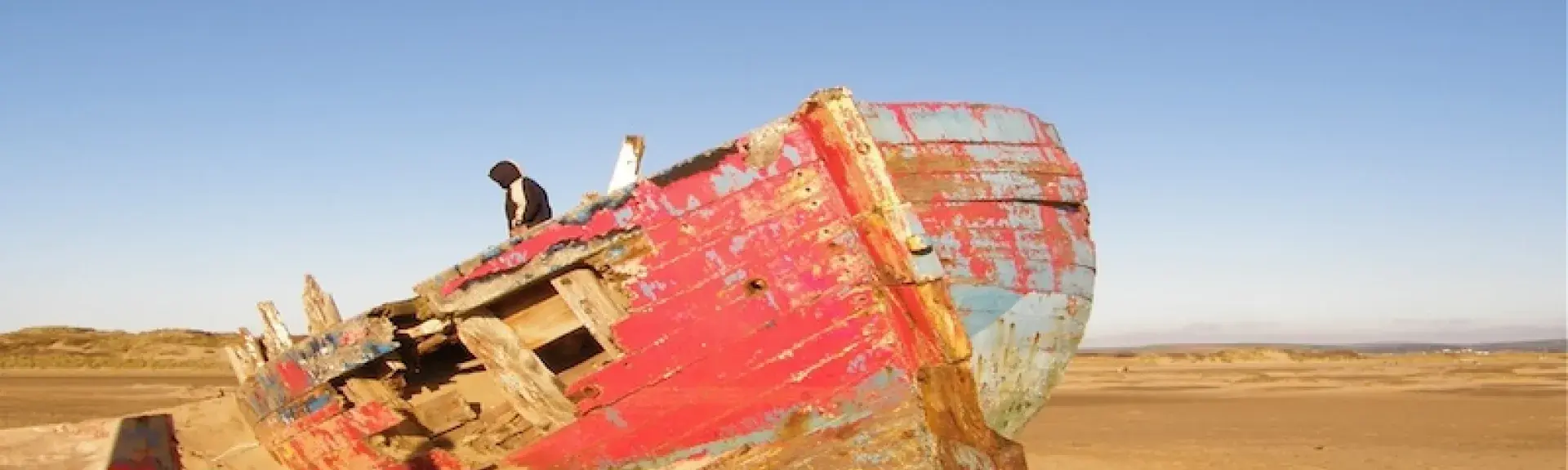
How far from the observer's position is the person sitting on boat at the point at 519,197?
7.02 meters

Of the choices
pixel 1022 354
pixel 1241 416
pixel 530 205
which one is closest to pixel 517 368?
pixel 530 205

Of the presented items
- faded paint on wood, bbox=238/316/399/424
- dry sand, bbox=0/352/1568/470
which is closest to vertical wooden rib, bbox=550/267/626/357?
faded paint on wood, bbox=238/316/399/424

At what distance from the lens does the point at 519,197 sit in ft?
23.1

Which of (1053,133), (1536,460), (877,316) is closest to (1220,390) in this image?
(1536,460)

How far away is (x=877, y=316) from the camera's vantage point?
5203 millimetres

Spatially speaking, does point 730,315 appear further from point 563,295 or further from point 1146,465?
point 1146,465

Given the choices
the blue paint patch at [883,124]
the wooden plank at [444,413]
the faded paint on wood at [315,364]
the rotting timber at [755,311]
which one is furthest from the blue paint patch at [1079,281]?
the faded paint on wood at [315,364]

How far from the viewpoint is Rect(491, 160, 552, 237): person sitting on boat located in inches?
276

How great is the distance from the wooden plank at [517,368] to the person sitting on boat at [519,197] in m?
1.74

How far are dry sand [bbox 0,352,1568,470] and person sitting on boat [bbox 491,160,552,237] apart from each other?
6.27ft

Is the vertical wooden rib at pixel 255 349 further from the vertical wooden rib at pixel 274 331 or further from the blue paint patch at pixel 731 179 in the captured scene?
the blue paint patch at pixel 731 179

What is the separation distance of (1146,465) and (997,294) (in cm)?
594

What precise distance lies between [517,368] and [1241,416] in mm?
13820

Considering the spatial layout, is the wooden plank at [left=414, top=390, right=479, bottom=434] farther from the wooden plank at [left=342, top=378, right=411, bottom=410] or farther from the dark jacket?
the dark jacket
